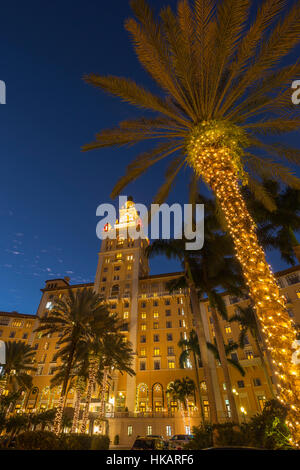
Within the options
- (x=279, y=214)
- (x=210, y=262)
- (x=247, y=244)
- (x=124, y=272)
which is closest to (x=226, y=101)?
(x=247, y=244)

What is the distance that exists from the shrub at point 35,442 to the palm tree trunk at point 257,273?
10917 millimetres

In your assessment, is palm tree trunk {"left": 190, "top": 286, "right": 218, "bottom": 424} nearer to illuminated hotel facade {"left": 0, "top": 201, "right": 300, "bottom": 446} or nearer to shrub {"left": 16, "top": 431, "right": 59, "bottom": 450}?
shrub {"left": 16, "top": 431, "right": 59, "bottom": 450}

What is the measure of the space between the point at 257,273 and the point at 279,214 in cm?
1161

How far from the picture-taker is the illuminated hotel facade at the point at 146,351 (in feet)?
124

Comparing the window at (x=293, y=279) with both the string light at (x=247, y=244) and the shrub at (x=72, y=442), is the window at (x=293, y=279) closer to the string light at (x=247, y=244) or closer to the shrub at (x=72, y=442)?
the shrub at (x=72, y=442)

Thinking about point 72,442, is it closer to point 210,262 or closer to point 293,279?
point 210,262

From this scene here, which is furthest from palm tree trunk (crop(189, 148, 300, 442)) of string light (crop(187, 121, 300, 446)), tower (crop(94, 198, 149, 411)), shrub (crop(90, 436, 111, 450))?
tower (crop(94, 198, 149, 411))

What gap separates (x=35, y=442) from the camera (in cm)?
1066

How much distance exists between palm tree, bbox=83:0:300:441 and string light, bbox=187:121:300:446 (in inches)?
1.1

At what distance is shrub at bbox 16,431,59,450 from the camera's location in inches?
414

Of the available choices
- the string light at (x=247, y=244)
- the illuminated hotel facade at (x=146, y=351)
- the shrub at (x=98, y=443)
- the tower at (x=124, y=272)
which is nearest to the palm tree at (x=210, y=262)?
the string light at (x=247, y=244)

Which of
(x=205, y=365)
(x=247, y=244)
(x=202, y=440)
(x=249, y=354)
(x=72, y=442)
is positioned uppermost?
(x=249, y=354)
